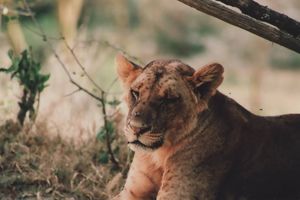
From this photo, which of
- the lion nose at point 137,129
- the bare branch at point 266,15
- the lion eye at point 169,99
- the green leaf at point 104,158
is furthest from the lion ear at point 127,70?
the green leaf at point 104,158

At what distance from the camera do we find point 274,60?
2439 centimetres

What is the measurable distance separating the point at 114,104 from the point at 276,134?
77.1 inches

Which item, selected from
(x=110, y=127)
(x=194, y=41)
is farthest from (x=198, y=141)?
(x=194, y=41)

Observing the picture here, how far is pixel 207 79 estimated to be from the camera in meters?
5.36

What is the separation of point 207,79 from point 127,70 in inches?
22.0

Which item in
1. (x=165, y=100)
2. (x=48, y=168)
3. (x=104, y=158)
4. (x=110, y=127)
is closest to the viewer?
(x=165, y=100)

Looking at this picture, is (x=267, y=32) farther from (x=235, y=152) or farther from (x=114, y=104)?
(x=114, y=104)

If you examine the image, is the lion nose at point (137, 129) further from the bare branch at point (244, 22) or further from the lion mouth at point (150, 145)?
the bare branch at point (244, 22)

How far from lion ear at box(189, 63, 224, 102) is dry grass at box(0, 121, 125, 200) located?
1636 millimetres

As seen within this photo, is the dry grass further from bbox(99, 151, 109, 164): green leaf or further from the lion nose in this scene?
the lion nose

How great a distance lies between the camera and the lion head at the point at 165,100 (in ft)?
16.9

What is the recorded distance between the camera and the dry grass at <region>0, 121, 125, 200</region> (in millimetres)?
6688

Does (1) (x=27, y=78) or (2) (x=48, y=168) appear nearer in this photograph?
(2) (x=48, y=168)

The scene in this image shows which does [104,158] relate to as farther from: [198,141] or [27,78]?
[198,141]
